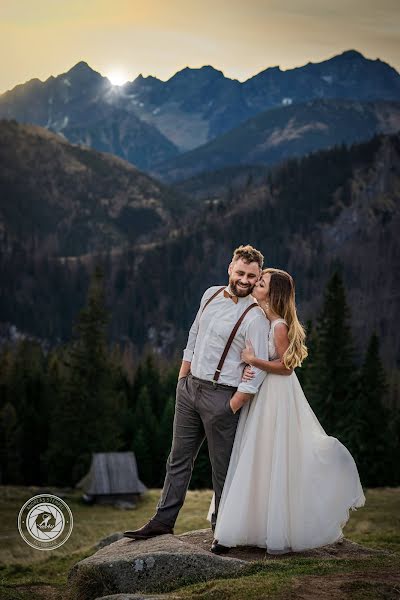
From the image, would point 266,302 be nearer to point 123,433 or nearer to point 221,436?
point 221,436

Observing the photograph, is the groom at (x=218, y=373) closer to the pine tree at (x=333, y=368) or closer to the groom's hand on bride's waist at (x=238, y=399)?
the groom's hand on bride's waist at (x=238, y=399)

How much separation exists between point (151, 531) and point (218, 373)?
2.65m

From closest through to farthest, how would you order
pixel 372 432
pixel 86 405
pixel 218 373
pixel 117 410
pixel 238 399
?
pixel 238 399 → pixel 218 373 → pixel 372 432 → pixel 86 405 → pixel 117 410

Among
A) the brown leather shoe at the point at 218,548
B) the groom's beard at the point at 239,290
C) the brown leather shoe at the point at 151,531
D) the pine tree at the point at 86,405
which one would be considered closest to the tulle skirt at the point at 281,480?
the brown leather shoe at the point at 218,548

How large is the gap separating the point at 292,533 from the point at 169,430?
58.6 m

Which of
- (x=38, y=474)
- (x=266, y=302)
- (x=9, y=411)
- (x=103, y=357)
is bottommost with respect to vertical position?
(x=38, y=474)

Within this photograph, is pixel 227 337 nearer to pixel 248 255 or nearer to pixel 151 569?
pixel 248 255

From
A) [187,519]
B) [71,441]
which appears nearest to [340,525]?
[187,519]

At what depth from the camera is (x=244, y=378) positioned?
1166 cm

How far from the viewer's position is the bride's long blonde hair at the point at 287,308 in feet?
39.0

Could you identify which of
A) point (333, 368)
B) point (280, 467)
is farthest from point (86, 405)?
point (280, 467)

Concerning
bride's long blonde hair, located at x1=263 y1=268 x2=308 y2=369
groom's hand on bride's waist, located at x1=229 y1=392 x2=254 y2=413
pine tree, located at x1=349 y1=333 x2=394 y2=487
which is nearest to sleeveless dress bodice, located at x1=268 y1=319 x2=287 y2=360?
bride's long blonde hair, located at x1=263 y1=268 x2=308 y2=369

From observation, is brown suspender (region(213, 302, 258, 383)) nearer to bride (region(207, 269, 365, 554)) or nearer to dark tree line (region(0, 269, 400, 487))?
bride (region(207, 269, 365, 554))

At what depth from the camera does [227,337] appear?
11.7 m
